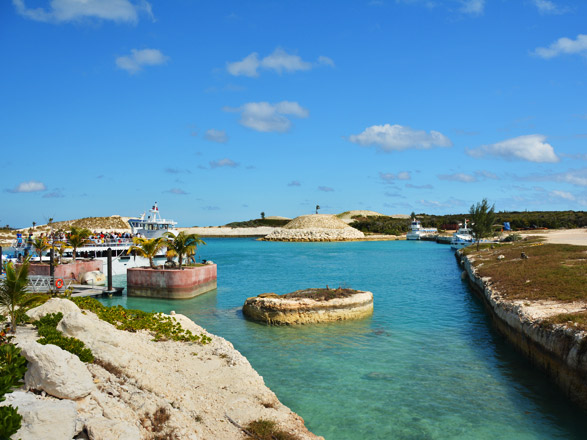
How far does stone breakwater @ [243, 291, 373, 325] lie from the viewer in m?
22.0

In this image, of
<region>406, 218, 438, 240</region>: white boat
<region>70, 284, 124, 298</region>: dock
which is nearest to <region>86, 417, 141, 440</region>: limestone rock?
<region>70, 284, 124, 298</region>: dock

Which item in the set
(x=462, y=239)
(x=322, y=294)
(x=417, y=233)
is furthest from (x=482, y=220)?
(x=417, y=233)

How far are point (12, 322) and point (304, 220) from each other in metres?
150

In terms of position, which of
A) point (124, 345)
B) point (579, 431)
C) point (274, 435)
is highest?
point (124, 345)

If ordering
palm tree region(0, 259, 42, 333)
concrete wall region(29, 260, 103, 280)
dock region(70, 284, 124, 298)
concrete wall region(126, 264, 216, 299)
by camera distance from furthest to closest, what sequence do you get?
1. concrete wall region(29, 260, 103, 280)
2. concrete wall region(126, 264, 216, 299)
3. dock region(70, 284, 124, 298)
4. palm tree region(0, 259, 42, 333)

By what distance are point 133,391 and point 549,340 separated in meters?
12.6

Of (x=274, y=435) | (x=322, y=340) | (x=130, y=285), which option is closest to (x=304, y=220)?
(x=130, y=285)

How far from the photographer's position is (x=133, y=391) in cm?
941

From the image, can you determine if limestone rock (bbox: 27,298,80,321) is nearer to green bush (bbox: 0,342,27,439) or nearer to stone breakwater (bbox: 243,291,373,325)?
green bush (bbox: 0,342,27,439)

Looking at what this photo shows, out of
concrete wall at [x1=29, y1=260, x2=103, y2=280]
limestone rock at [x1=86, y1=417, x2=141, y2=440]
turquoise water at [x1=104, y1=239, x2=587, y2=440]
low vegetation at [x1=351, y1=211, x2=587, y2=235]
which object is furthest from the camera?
low vegetation at [x1=351, y1=211, x2=587, y2=235]

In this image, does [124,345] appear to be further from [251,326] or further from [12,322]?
[251,326]

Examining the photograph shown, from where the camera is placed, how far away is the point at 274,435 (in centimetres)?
901

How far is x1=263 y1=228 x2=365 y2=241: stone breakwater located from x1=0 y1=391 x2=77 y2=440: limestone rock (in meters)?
123

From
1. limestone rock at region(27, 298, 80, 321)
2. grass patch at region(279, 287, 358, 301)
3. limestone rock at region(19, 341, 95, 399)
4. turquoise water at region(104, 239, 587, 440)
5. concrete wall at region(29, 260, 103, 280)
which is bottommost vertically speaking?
turquoise water at region(104, 239, 587, 440)
